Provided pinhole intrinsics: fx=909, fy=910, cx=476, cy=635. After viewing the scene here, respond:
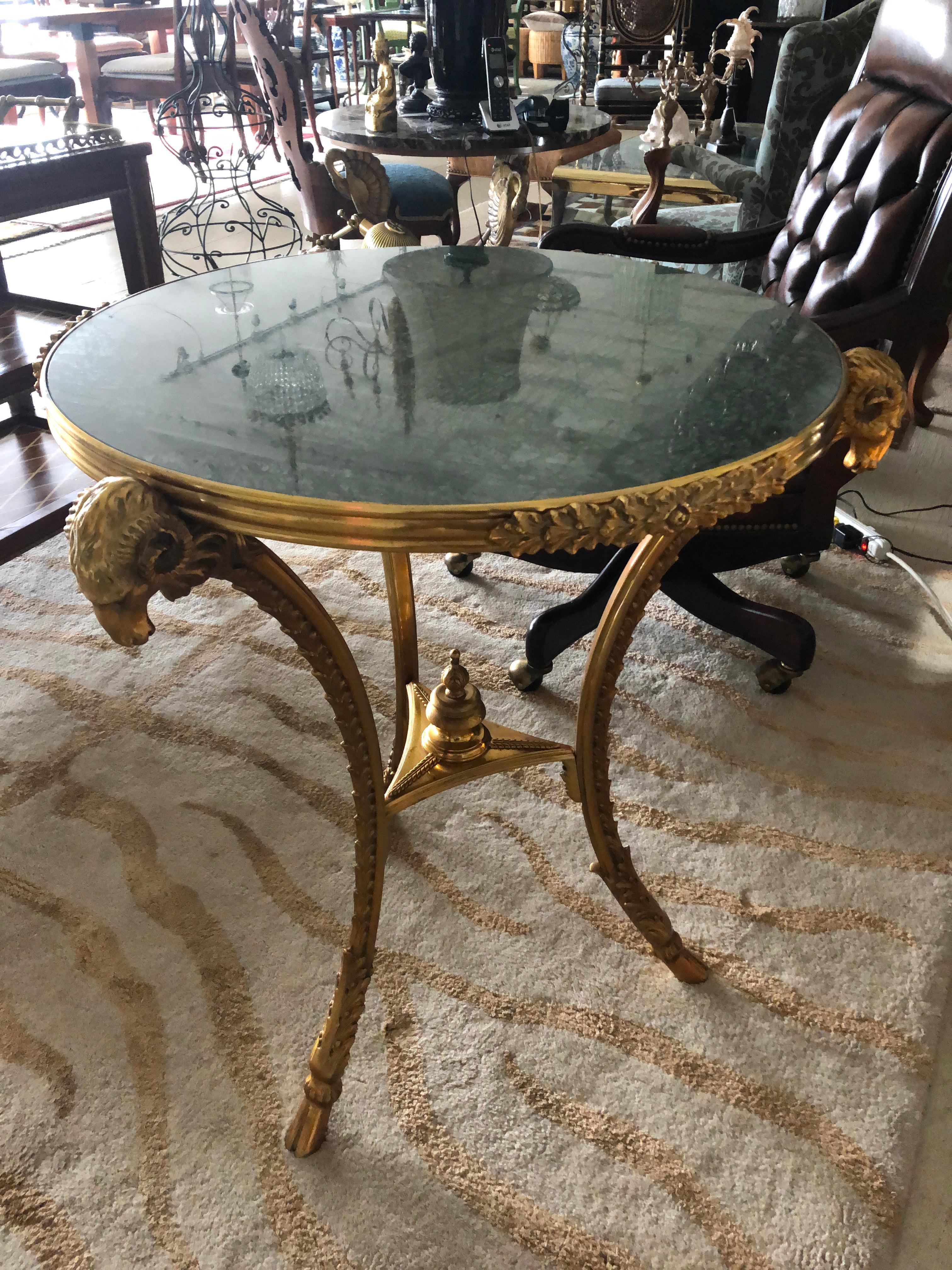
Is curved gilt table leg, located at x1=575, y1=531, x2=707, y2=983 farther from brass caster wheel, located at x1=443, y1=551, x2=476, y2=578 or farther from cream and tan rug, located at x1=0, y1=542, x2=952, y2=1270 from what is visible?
brass caster wheel, located at x1=443, y1=551, x2=476, y2=578

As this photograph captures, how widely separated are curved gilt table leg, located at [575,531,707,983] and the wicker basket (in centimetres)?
692

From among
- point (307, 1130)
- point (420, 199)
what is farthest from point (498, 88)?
point (307, 1130)

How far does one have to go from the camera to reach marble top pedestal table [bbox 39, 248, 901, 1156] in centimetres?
72

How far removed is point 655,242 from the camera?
1.81m

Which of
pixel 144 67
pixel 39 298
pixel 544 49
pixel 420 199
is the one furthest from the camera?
pixel 544 49

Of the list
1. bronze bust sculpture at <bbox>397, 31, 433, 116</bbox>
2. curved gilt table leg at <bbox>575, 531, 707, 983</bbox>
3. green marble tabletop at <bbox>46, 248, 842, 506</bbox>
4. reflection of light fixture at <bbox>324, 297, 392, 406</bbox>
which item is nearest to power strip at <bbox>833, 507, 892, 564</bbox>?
green marble tabletop at <bbox>46, 248, 842, 506</bbox>

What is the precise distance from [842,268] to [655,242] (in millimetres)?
363

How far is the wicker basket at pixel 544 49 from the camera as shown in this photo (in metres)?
6.72

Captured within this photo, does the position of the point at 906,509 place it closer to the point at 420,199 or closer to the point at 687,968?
the point at 687,968

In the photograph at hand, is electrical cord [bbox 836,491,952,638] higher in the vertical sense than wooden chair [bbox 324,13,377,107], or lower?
lower

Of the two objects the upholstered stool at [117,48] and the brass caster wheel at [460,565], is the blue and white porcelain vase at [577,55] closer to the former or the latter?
the upholstered stool at [117,48]

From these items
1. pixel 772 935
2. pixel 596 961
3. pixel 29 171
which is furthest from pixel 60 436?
pixel 29 171

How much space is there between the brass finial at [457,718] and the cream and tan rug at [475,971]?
223mm

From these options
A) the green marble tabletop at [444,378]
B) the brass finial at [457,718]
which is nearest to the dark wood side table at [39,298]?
the green marble tabletop at [444,378]
